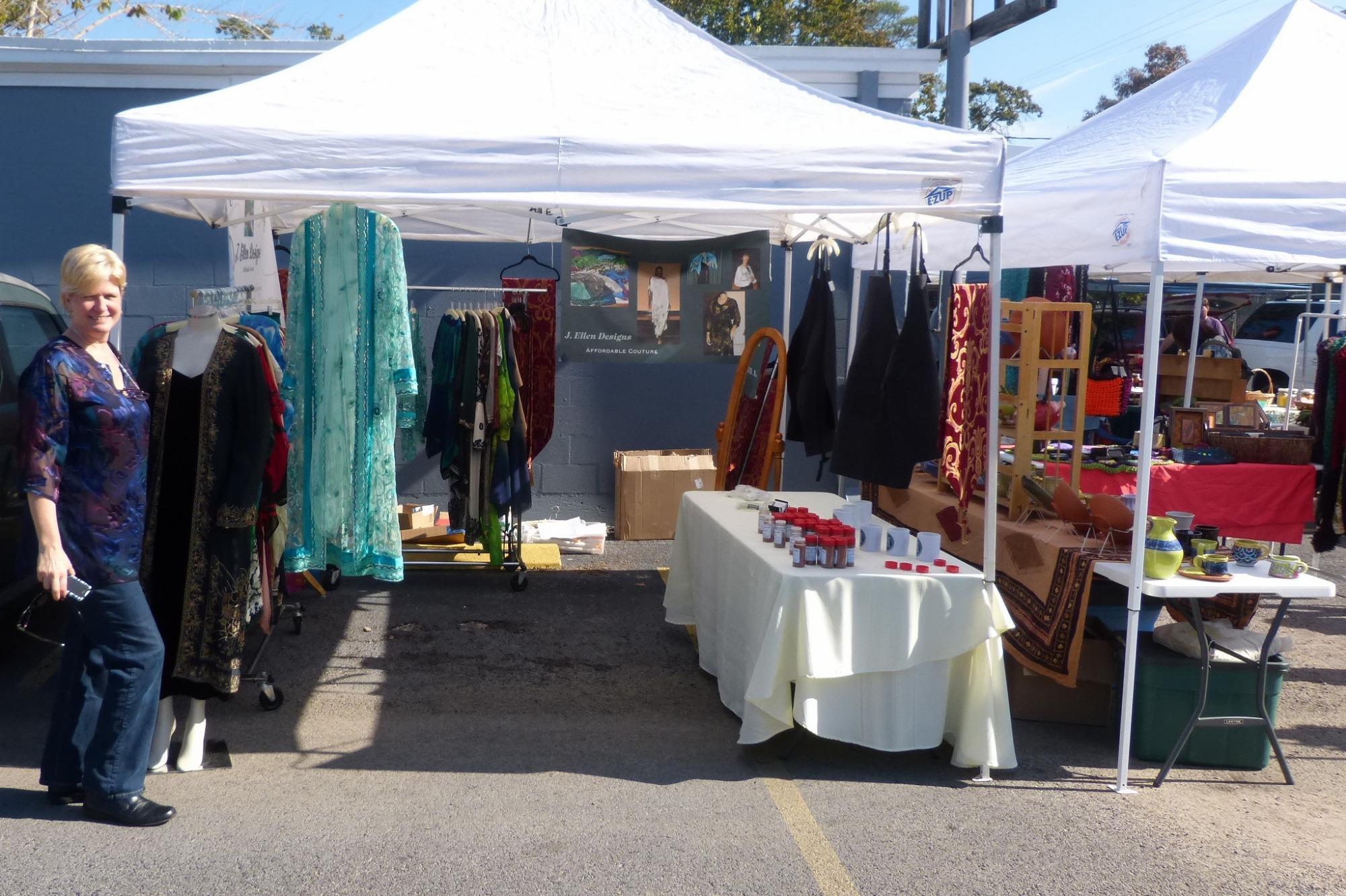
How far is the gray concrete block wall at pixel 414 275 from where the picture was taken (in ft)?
24.1

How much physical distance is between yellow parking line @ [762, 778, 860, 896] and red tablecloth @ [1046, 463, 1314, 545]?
103 inches

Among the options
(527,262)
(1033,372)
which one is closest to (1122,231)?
(1033,372)

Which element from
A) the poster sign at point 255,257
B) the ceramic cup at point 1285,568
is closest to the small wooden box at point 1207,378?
the ceramic cup at point 1285,568

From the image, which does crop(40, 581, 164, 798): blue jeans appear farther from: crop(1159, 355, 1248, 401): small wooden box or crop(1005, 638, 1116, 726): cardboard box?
crop(1159, 355, 1248, 401): small wooden box

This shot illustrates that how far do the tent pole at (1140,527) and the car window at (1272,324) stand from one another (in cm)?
1321

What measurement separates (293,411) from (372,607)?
6.71 ft

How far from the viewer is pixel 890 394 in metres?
4.72

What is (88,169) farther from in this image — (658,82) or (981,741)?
(981,741)

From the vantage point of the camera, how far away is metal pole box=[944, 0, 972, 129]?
7559 millimetres

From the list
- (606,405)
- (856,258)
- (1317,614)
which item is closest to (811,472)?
(606,405)

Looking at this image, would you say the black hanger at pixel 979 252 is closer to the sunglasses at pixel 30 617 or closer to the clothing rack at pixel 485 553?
the clothing rack at pixel 485 553

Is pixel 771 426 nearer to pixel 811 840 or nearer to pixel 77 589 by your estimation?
pixel 811 840

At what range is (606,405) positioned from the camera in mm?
8109

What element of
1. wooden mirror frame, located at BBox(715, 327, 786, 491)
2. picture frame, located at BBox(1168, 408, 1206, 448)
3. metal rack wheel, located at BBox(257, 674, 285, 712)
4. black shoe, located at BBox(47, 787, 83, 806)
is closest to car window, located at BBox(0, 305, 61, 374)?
metal rack wheel, located at BBox(257, 674, 285, 712)
